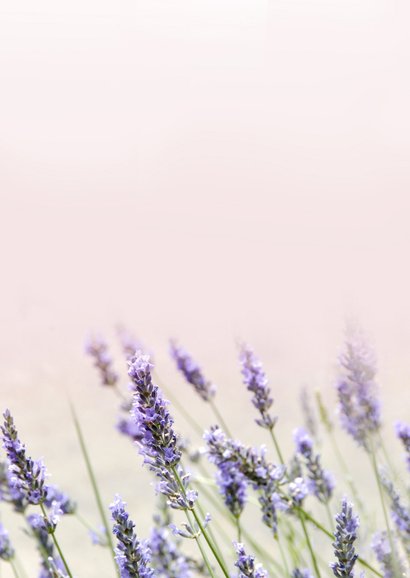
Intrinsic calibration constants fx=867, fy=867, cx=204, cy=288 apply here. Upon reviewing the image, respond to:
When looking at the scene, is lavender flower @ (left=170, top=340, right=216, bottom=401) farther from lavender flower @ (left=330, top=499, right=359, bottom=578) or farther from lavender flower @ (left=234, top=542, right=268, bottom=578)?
lavender flower @ (left=234, top=542, right=268, bottom=578)

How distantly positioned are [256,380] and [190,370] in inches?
34.4

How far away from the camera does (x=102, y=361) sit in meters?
4.26

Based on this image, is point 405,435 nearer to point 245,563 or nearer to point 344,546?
point 344,546

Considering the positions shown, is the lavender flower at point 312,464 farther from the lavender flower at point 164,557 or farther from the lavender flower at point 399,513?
the lavender flower at point 164,557

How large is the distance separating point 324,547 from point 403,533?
305 cm

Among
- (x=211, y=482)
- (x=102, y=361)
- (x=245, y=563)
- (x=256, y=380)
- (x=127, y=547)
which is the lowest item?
(x=245, y=563)

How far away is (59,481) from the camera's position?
25.0 ft

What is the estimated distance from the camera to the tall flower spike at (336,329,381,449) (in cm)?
293

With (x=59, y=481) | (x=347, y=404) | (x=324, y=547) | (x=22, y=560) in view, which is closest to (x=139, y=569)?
(x=347, y=404)

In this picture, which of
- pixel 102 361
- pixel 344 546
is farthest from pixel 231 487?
pixel 102 361

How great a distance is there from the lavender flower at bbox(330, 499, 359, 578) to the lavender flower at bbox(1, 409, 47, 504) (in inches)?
28.6

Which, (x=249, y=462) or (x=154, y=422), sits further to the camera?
(x=249, y=462)

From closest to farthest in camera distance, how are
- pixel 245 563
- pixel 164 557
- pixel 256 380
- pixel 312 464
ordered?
pixel 245 563, pixel 256 380, pixel 312 464, pixel 164 557

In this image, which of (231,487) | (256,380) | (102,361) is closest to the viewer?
(231,487)
